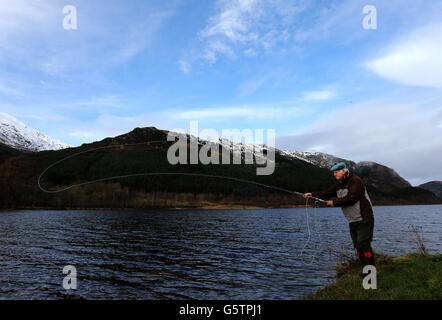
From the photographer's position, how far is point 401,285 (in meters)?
9.16

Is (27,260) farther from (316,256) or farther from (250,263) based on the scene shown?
(316,256)

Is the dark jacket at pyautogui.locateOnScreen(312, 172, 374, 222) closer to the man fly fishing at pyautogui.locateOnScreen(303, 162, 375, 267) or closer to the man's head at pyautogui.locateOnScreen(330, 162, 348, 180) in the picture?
the man fly fishing at pyautogui.locateOnScreen(303, 162, 375, 267)

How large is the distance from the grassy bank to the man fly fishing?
0.93 meters

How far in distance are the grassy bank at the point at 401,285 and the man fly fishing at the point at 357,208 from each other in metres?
0.93

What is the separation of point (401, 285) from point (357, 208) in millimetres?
2786

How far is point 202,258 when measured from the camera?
20938 millimetres

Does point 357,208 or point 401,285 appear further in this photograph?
point 401,285

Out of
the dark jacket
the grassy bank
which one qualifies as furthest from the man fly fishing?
the grassy bank

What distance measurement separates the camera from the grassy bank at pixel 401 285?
323 inches

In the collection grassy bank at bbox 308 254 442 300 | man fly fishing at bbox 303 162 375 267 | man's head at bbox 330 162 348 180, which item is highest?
man's head at bbox 330 162 348 180

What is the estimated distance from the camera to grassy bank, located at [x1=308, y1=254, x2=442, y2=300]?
26.9 feet

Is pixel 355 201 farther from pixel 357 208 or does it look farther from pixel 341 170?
pixel 341 170

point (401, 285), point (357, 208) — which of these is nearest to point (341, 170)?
point (357, 208)
